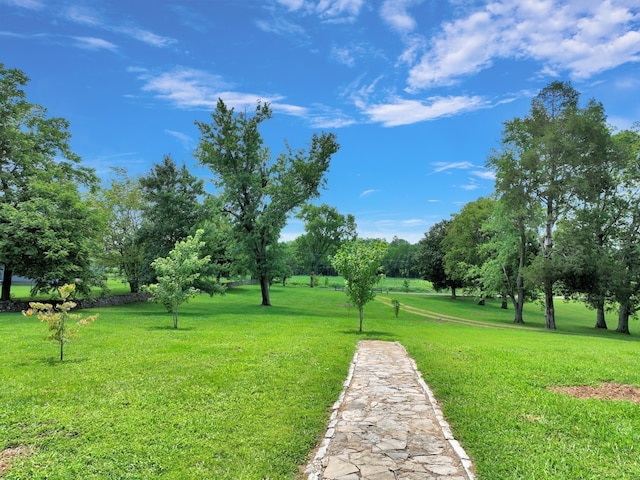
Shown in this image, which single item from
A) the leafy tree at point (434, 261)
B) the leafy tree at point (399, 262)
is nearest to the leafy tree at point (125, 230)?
the leafy tree at point (434, 261)

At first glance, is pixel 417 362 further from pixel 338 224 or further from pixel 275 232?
pixel 338 224

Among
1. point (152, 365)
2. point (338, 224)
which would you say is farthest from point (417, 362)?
point (338, 224)

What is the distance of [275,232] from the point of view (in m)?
32.4

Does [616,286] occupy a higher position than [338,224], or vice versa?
[338,224]

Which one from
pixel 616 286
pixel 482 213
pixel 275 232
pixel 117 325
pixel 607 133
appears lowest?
pixel 117 325

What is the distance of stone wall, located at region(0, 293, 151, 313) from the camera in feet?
73.9

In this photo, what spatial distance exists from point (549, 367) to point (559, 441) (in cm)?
550

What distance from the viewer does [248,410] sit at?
21.4ft

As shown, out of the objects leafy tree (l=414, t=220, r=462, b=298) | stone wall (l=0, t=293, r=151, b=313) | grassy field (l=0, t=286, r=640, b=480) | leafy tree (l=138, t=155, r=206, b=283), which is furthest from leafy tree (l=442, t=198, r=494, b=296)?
grassy field (l=0, t=286, r=640, b=480)

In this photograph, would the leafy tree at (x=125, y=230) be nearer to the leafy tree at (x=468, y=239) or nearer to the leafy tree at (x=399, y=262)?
the leafy tree at (x=468, y=239)

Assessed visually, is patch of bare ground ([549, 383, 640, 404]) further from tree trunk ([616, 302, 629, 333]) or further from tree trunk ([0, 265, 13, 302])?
tree trunk ([0, 265, 13, 302])

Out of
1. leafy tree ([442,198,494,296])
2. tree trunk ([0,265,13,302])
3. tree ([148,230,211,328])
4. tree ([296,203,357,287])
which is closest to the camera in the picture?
tree ([148,230,211,328])

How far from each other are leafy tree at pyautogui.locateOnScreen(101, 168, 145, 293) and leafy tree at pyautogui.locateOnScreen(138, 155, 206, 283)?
3.63 feet

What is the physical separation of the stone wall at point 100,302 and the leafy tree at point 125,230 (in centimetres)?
92
